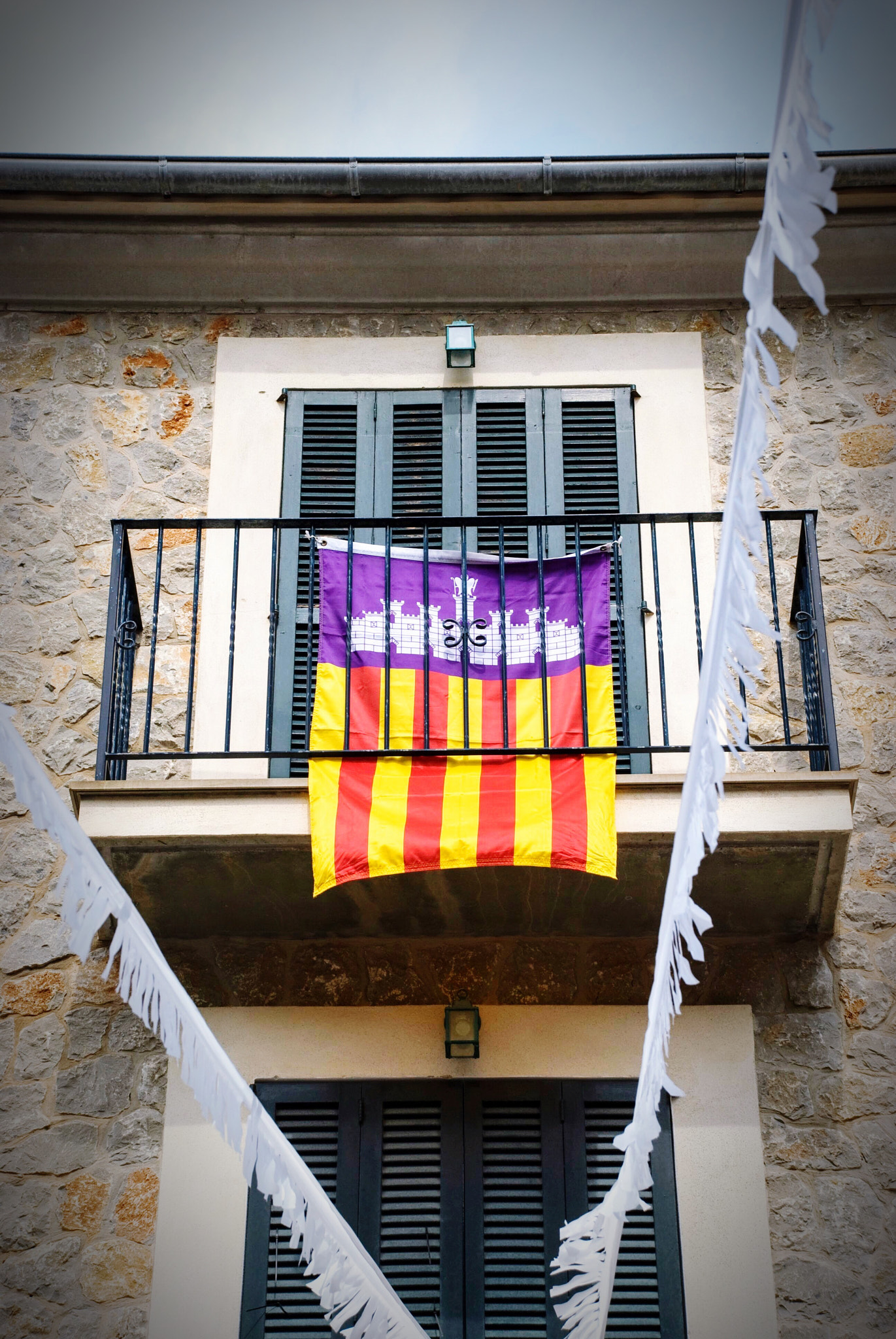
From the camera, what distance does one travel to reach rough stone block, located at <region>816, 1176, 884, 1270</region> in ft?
15.2

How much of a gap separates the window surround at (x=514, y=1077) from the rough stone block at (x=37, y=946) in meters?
0.64

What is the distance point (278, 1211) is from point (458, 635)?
2.12 m

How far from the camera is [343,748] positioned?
15.8ft

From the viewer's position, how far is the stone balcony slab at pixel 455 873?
464cm

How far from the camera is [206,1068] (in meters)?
3.47

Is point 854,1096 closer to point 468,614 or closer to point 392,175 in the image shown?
point 468,614

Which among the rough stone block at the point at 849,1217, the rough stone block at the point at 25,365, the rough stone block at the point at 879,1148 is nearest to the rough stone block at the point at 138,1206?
the rough stone block at the point at 849,1217

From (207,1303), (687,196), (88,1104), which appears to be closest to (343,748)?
(88,1104)

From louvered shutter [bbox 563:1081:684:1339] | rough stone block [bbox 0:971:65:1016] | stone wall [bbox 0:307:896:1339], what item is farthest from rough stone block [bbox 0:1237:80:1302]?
louvered shutter [bbox 563:1081:684:1339]

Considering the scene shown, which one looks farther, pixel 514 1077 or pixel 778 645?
pixel 778 645

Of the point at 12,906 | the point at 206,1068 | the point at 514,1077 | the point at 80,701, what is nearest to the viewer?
the point at 206,1068

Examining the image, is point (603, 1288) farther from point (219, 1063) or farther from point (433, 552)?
point (433, 552)

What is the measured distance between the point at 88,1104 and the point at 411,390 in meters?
3.28

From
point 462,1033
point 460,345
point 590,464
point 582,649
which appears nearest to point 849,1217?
point 462,1033
